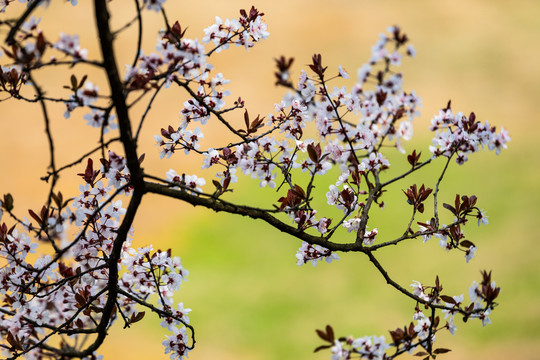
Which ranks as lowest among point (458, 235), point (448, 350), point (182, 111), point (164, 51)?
point (448, 350)

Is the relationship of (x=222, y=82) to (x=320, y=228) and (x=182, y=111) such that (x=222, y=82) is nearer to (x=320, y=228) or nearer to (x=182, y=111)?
(x=182, y=111)

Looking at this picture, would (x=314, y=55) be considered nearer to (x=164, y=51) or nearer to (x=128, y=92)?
(x=164, y=51)

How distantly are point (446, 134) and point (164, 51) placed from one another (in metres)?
1.25

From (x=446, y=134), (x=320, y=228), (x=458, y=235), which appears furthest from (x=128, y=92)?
(x=458, y=235)

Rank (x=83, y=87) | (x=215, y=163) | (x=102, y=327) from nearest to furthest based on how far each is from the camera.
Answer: (x=83, y=87)
(x=102, y=327)
(x=215, y=163)

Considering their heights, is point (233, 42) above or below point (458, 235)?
above

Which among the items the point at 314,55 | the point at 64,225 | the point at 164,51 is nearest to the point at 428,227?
the point at 314,55

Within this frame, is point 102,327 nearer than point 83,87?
No

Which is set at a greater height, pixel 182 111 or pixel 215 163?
pixel 182 111

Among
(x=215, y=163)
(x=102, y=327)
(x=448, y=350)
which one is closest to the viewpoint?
(x=448, y=350)

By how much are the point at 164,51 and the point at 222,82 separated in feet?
2.01

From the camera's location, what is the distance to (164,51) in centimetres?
194

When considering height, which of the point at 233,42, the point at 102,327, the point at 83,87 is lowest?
the point at 102,327

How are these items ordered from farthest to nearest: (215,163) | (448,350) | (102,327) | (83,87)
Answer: (215,163), (102,327), (448,350), (83,87)
